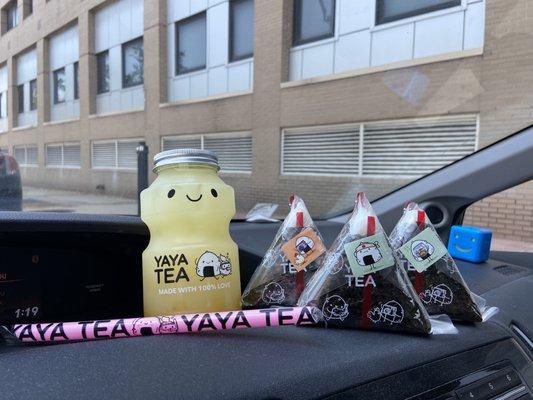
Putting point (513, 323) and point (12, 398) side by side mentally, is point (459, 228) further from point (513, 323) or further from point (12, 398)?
point (12, 398)

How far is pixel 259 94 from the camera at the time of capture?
12.1 m

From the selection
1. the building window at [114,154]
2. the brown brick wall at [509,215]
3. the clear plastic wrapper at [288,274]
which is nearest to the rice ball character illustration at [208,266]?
the clear plastic wrapper at [288,274]

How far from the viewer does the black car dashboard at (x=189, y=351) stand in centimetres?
103

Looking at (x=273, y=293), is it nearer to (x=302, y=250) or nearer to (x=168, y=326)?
(x=302, y=250)

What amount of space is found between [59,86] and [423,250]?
11.1ft

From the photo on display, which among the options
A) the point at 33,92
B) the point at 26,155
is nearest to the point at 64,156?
the point at 26,155

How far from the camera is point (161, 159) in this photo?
1.43 metres

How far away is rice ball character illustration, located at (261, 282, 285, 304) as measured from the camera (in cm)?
154

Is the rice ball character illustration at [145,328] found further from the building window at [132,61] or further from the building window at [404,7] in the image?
the building window at [404,7]

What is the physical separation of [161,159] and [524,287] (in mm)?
1700

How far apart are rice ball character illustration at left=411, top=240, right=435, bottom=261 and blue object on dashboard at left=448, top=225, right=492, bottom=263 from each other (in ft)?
3.45

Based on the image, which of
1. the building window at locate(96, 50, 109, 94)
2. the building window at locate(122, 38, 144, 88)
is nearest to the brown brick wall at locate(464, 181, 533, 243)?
the building window at locate(96, 50, 109, 94)

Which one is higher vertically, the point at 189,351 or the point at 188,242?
the point at 188,242

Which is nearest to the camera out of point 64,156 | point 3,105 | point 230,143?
point 3,105
